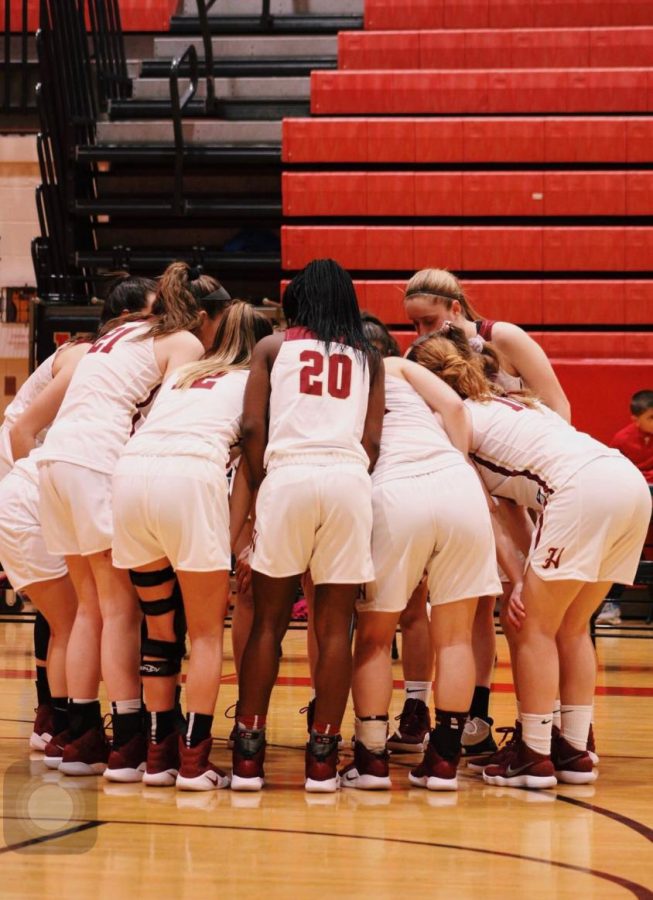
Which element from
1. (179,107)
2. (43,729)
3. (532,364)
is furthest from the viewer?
(179,107)

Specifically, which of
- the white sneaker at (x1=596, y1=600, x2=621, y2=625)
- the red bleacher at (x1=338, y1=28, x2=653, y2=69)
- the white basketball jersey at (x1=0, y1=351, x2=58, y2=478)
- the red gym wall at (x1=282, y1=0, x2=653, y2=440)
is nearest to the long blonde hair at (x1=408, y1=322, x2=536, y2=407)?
the white basketball jersey at (x1=0, y1=351, x2=58, y2=478)

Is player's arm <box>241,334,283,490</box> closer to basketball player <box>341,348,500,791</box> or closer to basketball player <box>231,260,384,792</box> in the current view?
basketball player <box>231,260,384,792</box>

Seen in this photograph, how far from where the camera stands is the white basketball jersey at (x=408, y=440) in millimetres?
3609

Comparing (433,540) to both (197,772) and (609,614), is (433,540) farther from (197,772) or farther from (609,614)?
(609,614)

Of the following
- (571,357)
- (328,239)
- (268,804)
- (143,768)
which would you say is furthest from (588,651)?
(328,239)

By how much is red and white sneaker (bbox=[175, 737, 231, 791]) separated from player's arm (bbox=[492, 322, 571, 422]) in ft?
5.41

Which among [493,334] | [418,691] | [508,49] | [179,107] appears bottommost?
[418,691]

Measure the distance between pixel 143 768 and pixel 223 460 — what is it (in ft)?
2.98

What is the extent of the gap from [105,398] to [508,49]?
20.8 feet

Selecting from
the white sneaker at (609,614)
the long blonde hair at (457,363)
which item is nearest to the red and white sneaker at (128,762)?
the long blonde hair at (457,363)

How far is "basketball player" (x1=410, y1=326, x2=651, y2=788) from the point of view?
3598 millimetres

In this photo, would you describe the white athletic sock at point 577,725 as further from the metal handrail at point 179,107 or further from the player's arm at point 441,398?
the metal handrail at point 179,107

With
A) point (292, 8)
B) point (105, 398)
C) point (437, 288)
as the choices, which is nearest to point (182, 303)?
point (105, 398)

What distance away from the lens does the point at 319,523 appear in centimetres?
345
